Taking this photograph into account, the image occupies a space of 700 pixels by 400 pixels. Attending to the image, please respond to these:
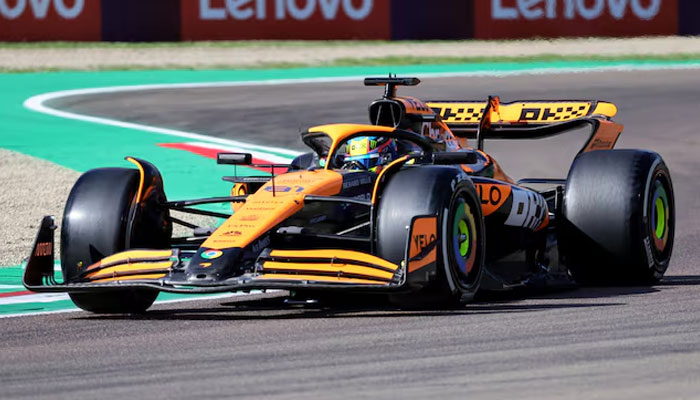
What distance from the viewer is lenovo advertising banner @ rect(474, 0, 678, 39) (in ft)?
93.2

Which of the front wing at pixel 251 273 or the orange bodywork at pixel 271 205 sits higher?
the orange bodywork at pixel 271 205

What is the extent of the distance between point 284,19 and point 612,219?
64.5 ft

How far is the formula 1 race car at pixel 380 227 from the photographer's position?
8.12 m

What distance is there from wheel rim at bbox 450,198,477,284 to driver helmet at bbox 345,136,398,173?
95cm

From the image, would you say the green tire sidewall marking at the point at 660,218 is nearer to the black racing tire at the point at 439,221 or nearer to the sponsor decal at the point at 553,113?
the sponsor decal at the point at 553,113

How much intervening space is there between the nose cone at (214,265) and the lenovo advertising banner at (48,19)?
1990 centimetres

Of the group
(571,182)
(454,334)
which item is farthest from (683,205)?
(454,334)

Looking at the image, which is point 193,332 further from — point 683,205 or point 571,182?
point 683,205

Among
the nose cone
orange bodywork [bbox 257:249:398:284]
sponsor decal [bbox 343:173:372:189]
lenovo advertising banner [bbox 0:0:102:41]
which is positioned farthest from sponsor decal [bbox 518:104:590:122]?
lenovo advertising banner [bbox 0:0:102:41]

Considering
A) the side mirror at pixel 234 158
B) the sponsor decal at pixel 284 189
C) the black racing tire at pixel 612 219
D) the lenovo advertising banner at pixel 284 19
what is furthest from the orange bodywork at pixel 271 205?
the lenovo advertising banner at pixel 284 19

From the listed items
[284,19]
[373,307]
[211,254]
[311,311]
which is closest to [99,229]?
[211,254]

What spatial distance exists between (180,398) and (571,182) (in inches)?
183

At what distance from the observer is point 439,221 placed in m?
8.17

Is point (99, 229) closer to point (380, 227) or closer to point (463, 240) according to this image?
point (380, 227)
